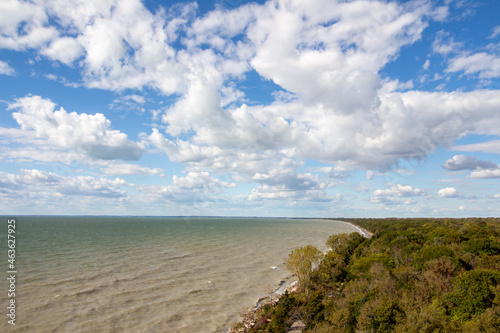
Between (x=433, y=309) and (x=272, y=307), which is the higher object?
(x=433, y=309)

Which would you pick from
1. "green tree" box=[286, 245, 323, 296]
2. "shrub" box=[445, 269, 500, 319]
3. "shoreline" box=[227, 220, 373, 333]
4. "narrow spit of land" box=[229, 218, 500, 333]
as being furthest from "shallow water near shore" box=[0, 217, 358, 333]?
"shrub" box=[445, 269, 500, 319]

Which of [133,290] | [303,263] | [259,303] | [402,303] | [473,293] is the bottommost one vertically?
[259,303]

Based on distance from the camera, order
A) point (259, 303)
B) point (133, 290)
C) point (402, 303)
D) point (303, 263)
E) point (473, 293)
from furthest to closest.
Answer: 1. point (133, 290)
2. point (303, 263)
3. point (259, 303)
4. point (473, 293)
5. point (402, 303)

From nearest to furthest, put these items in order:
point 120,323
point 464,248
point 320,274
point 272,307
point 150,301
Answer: point 120,323 < point 272,307 < point 150,301 < point 320,274 < point 464,248

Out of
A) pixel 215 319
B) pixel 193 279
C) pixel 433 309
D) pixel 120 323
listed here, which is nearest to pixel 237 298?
pixel 215 319

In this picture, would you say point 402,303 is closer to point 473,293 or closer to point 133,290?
point 473,293

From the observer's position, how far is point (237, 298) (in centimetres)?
3347

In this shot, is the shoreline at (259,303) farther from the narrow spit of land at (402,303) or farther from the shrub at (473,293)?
the shrub at (473,293)

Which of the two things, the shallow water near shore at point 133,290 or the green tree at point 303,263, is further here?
the green tree at point 303,263

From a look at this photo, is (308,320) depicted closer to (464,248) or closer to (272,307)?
(272,307)

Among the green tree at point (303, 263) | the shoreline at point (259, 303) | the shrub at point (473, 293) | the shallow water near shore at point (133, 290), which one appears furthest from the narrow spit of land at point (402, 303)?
the shallow water near shore at point (133, 290)

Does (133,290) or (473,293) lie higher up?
(473,293)

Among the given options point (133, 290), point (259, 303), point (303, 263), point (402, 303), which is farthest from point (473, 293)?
point (133, 290)

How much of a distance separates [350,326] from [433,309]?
5.62 meters
